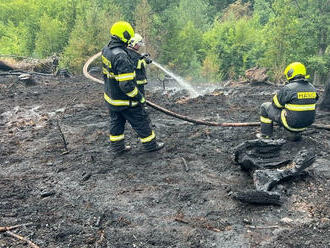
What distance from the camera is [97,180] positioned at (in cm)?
445

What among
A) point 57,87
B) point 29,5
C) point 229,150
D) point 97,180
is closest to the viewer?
point 97,180

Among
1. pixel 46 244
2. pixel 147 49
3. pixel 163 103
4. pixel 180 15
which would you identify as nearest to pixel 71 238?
pixel 46 244

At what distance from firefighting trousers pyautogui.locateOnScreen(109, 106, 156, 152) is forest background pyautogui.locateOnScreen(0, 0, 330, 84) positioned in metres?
13.5

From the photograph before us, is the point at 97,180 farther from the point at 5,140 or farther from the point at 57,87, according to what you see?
the point at 57,87

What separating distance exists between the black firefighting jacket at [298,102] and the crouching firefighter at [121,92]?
2271 mm

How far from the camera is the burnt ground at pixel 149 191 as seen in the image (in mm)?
3123

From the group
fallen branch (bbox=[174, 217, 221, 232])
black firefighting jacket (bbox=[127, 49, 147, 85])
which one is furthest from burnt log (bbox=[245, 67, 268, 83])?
fallen branch (bbox=[174, 217, 221, 232])

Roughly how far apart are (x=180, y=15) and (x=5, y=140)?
27.0m

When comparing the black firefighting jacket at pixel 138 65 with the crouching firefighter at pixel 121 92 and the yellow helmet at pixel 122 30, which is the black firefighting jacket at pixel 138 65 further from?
the yellow helmet at pixel 122 30

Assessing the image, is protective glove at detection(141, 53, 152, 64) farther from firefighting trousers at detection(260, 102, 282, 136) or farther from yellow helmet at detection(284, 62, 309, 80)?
yellow helmet at detection(284, 62, 309, 80)

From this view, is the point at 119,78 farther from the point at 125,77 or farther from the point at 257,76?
the point at 257,76

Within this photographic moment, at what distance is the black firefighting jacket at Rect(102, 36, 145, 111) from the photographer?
4590 millimetres

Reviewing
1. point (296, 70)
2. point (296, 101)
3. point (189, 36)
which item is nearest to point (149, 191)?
point (296, 101)

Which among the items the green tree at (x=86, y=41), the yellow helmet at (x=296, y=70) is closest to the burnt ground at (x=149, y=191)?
the yellow helmet at (x=296, y=70)
